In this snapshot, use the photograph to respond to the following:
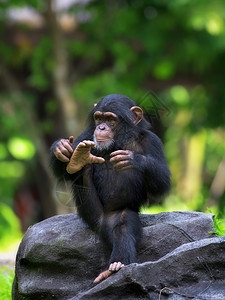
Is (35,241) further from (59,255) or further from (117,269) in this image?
(117,269)

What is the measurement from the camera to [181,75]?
13570mm

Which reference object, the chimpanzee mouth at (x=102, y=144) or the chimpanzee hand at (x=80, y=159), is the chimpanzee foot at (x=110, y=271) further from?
the chimpanzee mouth at (x=102, y=144)

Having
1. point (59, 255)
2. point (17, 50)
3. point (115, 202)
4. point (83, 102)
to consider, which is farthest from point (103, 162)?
point (17, 50)

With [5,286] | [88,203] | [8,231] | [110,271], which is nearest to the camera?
[110,271]

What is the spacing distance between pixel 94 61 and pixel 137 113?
7503 mm

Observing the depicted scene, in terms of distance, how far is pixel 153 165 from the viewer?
4504mm

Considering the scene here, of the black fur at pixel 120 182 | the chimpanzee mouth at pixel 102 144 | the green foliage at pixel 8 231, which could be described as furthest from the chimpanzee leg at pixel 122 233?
the green foliage at pixel 8 231

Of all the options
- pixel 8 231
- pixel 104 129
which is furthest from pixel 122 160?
pixel 8 231

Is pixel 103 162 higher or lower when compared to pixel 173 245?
higher

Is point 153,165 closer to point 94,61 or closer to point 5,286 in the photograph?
point 5,286

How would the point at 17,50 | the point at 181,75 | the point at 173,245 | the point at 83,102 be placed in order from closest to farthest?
the point at 173,245 < the point at 83,102 < the point at 17,50 < the point at 181,75

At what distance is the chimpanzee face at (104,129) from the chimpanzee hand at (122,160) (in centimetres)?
31

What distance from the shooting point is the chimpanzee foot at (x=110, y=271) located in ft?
13.5

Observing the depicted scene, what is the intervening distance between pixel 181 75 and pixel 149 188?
9.31 metres
